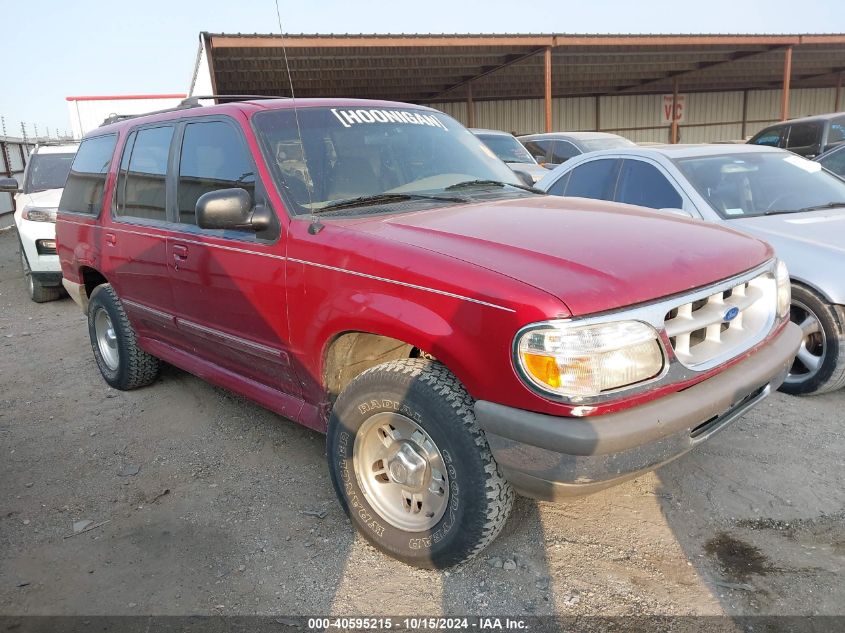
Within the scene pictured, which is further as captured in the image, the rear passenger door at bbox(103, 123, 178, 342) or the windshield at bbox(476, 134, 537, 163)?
the windshield at bbox(476, 134, 537, 163)

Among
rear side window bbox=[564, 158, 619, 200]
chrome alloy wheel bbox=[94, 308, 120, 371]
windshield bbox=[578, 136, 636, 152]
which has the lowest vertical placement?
chrome alloy wheel bbox=[94, 308, 120, 371]

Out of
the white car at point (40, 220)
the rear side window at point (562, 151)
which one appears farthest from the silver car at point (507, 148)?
the white car at point (40, 220)

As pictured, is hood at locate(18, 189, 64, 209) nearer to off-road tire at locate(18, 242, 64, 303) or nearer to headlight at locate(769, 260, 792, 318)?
off-road tire at locate(18, 242, 64, 303)

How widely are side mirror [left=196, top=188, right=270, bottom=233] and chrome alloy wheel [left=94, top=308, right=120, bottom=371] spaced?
2489 mm

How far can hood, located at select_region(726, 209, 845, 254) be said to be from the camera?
13.1 feet

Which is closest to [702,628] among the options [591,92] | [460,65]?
[460,65]

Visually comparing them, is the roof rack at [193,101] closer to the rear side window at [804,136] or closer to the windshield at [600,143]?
the windshield at [600,143]

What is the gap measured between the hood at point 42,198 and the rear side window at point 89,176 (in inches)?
131

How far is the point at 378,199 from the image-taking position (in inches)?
122

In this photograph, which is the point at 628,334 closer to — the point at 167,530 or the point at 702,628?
the point at 702,628

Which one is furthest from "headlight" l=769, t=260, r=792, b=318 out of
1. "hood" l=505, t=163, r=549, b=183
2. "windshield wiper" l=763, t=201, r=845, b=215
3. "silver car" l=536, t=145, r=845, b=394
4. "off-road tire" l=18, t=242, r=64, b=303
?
"off-road tire" l=18, t=242, r=64, b=303

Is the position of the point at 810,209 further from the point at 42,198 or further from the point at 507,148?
the point at 42,198

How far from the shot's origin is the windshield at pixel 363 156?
120 inches

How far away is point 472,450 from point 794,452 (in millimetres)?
2185
